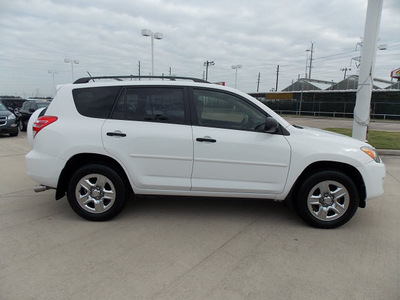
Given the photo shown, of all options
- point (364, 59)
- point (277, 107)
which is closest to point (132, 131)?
point (364, 59)

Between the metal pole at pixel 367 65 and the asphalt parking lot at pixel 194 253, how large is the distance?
4.33m

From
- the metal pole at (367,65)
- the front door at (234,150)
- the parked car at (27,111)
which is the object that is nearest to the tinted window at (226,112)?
the front door at (234,150)

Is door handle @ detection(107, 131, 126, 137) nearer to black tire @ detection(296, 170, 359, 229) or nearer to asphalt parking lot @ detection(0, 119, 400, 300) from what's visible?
asphalt parking lot @ detection(0, 119, 400, 300)

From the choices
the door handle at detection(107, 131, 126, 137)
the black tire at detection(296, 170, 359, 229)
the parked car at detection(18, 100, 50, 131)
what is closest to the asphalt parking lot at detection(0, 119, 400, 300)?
the black tire at detection(296, 170, 359, 229)

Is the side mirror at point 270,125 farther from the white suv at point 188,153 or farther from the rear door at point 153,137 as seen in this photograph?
the rear door at point 153,137

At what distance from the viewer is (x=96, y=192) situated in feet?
12.4

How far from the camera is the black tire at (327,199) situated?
3.65 meters

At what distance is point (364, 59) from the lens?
8.06m

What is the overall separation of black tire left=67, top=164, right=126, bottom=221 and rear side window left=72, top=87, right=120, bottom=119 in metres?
0.68

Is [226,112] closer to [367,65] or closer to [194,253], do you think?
[194,253]

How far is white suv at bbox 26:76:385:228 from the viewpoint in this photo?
3625 mm

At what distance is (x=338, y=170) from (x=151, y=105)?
8.28ft

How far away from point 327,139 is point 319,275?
167 cm

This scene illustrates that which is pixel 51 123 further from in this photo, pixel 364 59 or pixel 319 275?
pixel 364 59
